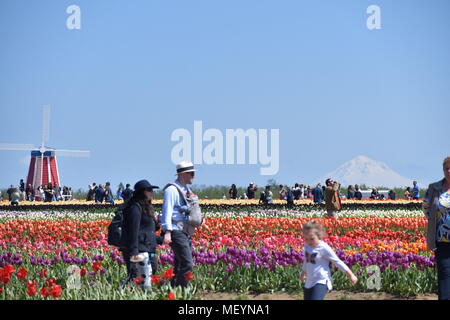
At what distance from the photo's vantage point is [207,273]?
35.8 ft

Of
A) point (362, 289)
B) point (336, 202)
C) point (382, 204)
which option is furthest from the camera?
point (382, 204)

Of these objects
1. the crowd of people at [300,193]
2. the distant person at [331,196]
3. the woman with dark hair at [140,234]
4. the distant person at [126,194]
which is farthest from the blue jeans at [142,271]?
the crowd of people at [300,193]

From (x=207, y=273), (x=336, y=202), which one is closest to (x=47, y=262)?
(x=207, y=273)

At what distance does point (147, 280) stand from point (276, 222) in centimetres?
1068

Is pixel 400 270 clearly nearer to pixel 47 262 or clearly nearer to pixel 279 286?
pixel 279 286

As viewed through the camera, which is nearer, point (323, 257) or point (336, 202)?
point (323, 257)

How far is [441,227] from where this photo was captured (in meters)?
8.27

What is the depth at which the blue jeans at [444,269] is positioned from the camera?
8.28m

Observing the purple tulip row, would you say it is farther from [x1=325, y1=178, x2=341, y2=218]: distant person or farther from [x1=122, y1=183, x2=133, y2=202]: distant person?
[x1=325, y1=178, x2=341, y2=218]: distant person

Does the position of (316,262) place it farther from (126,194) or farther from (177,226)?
(126,194)

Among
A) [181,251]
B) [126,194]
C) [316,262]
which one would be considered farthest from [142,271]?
[126,194]

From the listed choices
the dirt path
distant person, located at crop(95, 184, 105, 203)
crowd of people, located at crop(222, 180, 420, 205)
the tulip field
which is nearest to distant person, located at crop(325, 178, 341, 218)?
the tulip field
